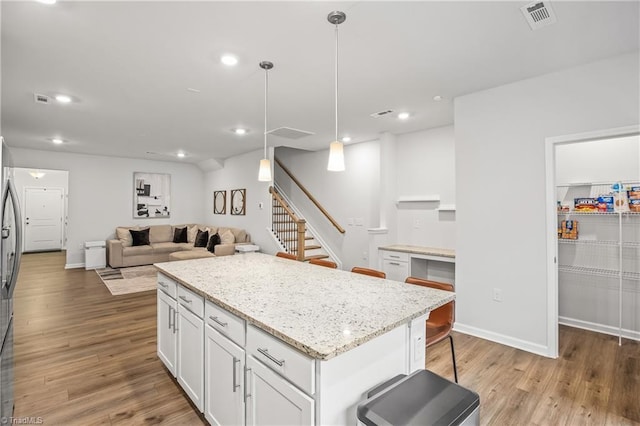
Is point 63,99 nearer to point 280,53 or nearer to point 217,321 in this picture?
point 280,53

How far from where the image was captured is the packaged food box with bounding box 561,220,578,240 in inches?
144

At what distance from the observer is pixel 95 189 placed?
7680mm

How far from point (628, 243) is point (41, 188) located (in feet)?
44.2

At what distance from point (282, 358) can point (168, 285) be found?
1.62m

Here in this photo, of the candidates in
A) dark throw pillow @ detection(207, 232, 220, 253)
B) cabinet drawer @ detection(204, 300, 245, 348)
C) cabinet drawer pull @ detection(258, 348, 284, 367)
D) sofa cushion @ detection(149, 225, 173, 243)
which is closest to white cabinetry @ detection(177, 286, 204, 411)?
cabinet drawer @ detection(204, 300, 245, 348)

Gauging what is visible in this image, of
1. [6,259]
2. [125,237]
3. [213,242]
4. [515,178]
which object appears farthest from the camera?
[125,237]

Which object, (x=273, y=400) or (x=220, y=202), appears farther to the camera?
(x=220, y=202)

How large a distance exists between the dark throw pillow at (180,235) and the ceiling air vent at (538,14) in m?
8.18

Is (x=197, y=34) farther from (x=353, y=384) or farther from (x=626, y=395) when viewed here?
(x=626, y=395)

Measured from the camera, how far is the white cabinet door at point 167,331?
2.47 meters

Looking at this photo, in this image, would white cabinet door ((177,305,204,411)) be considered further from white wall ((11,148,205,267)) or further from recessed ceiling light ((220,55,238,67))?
white wall ((11,148,205,267))

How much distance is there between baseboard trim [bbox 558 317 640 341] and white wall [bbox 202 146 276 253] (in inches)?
188

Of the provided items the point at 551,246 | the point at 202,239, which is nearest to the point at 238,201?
the point at 202,239

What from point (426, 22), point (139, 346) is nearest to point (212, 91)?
point (426, 22)
